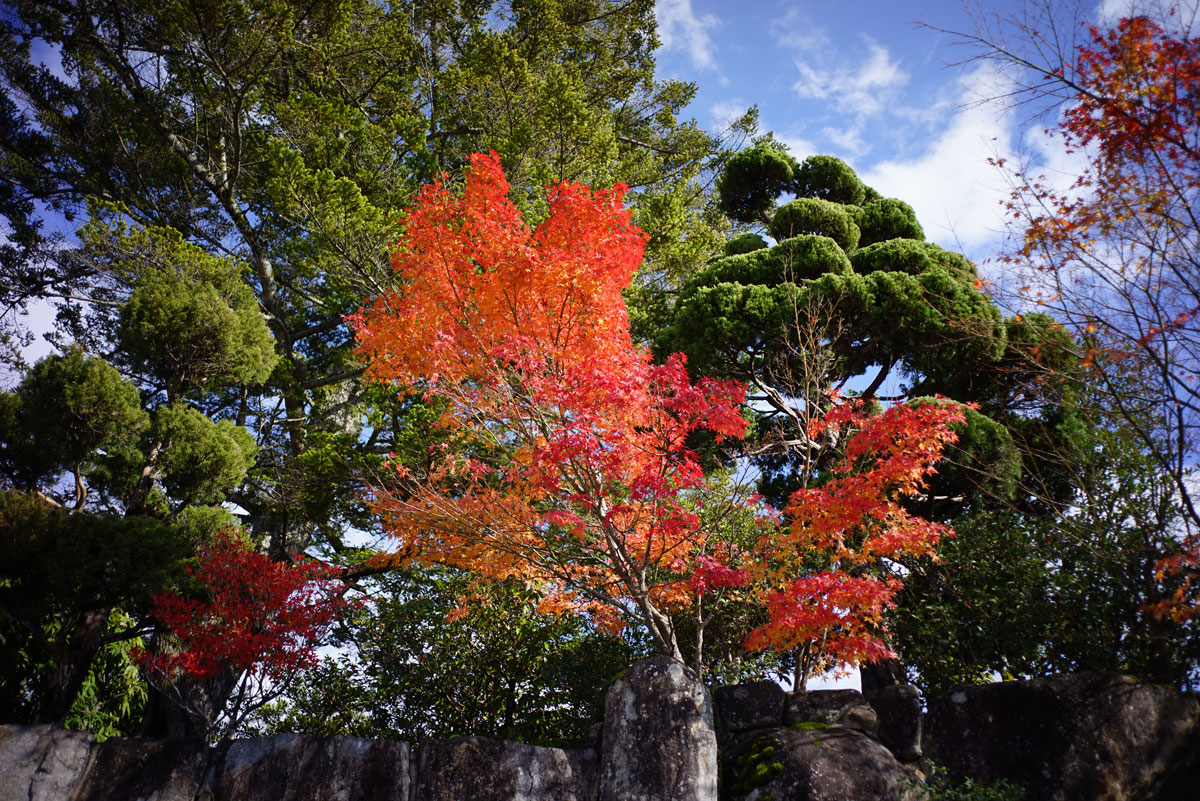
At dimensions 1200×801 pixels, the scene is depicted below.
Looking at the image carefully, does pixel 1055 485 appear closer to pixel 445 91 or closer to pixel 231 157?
pixel 445 91

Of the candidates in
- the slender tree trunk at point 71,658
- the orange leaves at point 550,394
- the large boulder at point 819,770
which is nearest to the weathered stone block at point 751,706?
the large boulder at point 819,770

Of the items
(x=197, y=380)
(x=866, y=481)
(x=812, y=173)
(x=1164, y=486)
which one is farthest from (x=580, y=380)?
(x=812, y=173)

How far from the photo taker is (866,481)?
5555mm

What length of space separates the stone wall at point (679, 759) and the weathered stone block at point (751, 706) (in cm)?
36

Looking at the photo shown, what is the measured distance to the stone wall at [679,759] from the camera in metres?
4.67

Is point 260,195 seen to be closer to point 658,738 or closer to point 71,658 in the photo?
point 71,658

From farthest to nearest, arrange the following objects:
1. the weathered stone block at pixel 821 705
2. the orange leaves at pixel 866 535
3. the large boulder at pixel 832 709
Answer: the weathered stone block at pixel 821 705 < the large boulder at pixel 832 709 < the orange leaves at pixel 866 535

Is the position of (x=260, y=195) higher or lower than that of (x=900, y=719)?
higher

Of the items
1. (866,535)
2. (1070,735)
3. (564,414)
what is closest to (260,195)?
(564,414)

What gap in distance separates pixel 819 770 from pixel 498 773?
2.29 meters

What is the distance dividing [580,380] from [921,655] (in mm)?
4221

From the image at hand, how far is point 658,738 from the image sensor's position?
4.74 metres

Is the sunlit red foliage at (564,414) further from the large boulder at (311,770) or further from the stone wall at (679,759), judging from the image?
the large boulder at (311,770)

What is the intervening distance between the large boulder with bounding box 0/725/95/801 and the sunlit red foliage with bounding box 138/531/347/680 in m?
1.39
